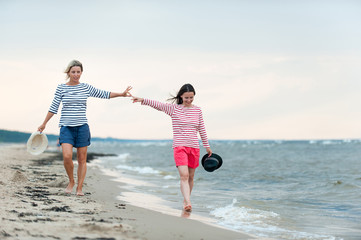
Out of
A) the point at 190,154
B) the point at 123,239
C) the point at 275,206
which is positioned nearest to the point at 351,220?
the point at 275,206

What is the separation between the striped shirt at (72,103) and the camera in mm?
6035

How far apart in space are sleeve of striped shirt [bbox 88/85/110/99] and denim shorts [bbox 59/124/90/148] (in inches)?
18.9

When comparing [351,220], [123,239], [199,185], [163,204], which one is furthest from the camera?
[199,185]

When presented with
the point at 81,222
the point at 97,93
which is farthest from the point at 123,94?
the point at 81,222

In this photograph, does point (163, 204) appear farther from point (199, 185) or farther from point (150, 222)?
point (199, 185)

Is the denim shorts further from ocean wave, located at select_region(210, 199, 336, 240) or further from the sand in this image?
ocean wave, located at select_region(210, 199, 336, 240)

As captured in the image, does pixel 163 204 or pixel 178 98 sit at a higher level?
pixel 178 98

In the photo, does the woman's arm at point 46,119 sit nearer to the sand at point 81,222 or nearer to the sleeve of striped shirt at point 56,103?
the sleeve of striped shirt at point 56,103

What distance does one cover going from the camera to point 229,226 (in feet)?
18.0

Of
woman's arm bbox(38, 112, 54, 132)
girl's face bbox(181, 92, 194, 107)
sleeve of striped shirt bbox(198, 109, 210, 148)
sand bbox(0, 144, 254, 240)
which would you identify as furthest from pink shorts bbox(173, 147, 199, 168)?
woman's arm bbox(38, 112, 54, 132)

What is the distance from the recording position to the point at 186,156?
6.02 m

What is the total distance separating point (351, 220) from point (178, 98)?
355 centimetres

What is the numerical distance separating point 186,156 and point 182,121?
519 mm

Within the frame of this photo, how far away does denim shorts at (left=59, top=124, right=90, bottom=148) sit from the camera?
603 cm
